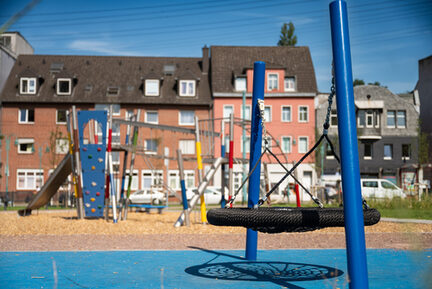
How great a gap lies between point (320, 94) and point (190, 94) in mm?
15478

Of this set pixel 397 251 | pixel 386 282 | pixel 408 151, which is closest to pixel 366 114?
pixel 408 151

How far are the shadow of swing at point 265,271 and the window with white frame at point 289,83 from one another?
1490 inches

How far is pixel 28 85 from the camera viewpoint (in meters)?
43.3

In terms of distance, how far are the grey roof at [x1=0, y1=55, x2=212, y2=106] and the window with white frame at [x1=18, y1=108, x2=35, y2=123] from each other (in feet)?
3.16

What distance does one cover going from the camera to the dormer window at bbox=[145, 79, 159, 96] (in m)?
43.6

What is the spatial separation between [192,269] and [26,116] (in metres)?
39.8

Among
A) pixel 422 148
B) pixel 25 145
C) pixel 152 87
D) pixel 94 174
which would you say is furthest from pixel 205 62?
pixel 94 174

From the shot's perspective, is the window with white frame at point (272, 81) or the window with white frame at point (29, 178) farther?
the window with white frame at point (272, 81)

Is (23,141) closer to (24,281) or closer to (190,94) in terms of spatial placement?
(190,94)

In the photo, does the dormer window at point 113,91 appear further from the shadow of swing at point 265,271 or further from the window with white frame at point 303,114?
the shadow of swing at point 265,271

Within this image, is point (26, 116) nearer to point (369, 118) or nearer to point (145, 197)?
point (145, 197)

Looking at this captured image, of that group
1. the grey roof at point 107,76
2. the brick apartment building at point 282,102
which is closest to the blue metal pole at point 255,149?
the brick apartment building at point 282,102

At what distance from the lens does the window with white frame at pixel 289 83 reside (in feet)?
145

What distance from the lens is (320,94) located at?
5244 cm
